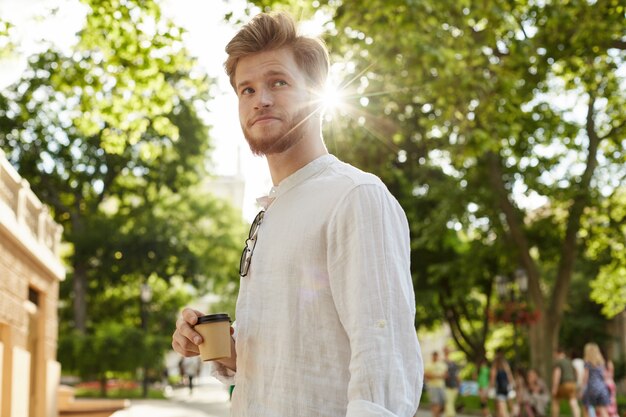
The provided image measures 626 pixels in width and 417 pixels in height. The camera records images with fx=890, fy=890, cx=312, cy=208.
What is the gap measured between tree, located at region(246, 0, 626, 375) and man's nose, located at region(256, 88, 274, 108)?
10.6 metres

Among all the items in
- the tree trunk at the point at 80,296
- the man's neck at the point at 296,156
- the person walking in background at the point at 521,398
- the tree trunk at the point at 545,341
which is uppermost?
the tree trunk at the point at 80,296

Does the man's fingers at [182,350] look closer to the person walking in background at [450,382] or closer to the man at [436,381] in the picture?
the man at [436,381]

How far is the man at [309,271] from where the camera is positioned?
1910 millimetres

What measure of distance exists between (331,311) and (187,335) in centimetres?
59

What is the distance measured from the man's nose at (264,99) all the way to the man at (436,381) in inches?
679

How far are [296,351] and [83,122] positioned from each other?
1553cm

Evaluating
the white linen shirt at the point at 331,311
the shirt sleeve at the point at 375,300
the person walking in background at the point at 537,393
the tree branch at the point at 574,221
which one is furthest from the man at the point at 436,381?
the shirt sleeve at the point at 375,300

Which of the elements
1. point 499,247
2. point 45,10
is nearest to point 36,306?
point 45,10

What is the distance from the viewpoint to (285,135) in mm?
2318

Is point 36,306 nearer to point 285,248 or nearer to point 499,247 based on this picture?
point 499,247

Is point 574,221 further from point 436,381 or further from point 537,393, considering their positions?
point 436,381

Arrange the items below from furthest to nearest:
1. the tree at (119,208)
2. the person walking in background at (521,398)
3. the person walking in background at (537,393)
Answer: the tree at (119,208) < the person walking in background at (521,398) < the person walking in background at (537,393)

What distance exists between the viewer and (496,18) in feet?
45.3

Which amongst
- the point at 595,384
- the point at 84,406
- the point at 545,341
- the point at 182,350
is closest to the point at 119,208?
the point at 84,406
